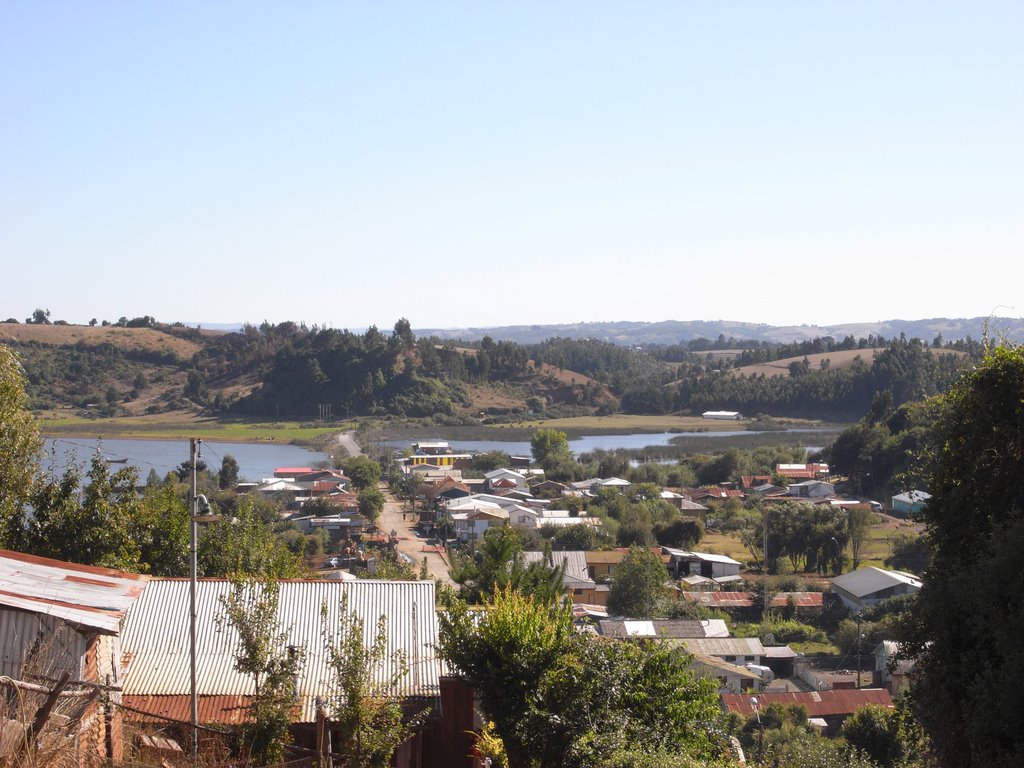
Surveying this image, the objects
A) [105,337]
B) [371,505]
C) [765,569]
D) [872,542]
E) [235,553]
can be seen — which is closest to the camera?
[235,553]

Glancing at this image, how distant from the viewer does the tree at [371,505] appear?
29.3m

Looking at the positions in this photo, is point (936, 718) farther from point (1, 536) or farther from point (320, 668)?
point (1, 536)

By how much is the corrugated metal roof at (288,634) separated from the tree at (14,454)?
2075 mm

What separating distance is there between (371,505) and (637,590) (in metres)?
13.5

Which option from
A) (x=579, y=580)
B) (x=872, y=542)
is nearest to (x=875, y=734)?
(x=579, y=580)

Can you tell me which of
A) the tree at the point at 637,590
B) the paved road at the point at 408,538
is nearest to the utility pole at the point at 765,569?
the tree at the point at 637,590

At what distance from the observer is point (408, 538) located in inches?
1029

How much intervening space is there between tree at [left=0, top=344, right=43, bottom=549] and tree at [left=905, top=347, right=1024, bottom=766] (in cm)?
625

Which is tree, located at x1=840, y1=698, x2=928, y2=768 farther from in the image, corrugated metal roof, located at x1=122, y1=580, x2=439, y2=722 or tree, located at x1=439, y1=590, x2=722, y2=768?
corrugated metal roof, located at x1=122, y1=580, x2=439, y2=722

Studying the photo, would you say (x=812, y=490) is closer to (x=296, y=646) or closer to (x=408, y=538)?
(x=408, y=538)

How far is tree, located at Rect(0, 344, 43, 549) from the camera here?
764 centimetres

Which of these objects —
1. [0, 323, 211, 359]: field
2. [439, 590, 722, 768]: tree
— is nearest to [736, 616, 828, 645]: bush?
[439, 590, 722, 768]: tree

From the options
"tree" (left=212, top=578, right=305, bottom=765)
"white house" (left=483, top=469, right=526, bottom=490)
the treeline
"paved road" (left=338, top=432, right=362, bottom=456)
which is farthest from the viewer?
the treeline

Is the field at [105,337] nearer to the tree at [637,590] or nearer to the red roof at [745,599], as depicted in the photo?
the tree at [637,590]
